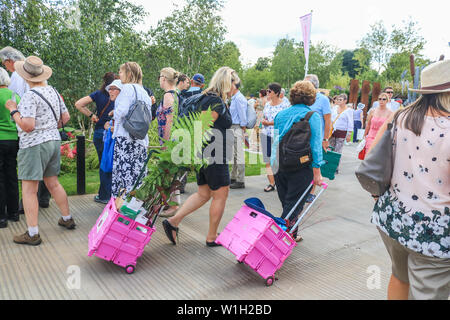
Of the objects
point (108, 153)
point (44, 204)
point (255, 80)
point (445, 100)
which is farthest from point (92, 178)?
point (255, 80)

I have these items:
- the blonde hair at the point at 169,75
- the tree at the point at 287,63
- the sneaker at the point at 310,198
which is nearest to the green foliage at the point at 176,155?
the sneaker at the point at 310,198

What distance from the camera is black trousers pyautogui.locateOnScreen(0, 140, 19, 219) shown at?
430cm

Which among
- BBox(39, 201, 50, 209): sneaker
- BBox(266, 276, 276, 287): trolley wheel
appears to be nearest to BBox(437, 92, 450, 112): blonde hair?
BBox(266, 276, 276, 287): trolley wheel

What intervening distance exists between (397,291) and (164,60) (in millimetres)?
10987

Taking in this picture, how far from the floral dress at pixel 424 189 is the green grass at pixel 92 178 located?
2565 millimetres

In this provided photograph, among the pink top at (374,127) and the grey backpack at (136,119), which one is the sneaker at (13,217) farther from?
the pink top at (374,127)

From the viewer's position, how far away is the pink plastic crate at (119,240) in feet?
10.8

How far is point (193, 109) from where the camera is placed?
3742 millimetres

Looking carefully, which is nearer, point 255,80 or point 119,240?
point 119,240

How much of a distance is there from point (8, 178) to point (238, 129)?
3672 millimetres

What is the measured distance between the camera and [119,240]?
3330 mm

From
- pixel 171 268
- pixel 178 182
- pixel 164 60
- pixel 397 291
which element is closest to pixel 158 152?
pixel 178 182

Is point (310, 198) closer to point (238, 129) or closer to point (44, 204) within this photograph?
point (238, 129)

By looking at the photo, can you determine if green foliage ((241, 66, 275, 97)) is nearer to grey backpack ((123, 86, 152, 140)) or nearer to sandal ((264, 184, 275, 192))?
sandal ((264, 184, 275, 192))
